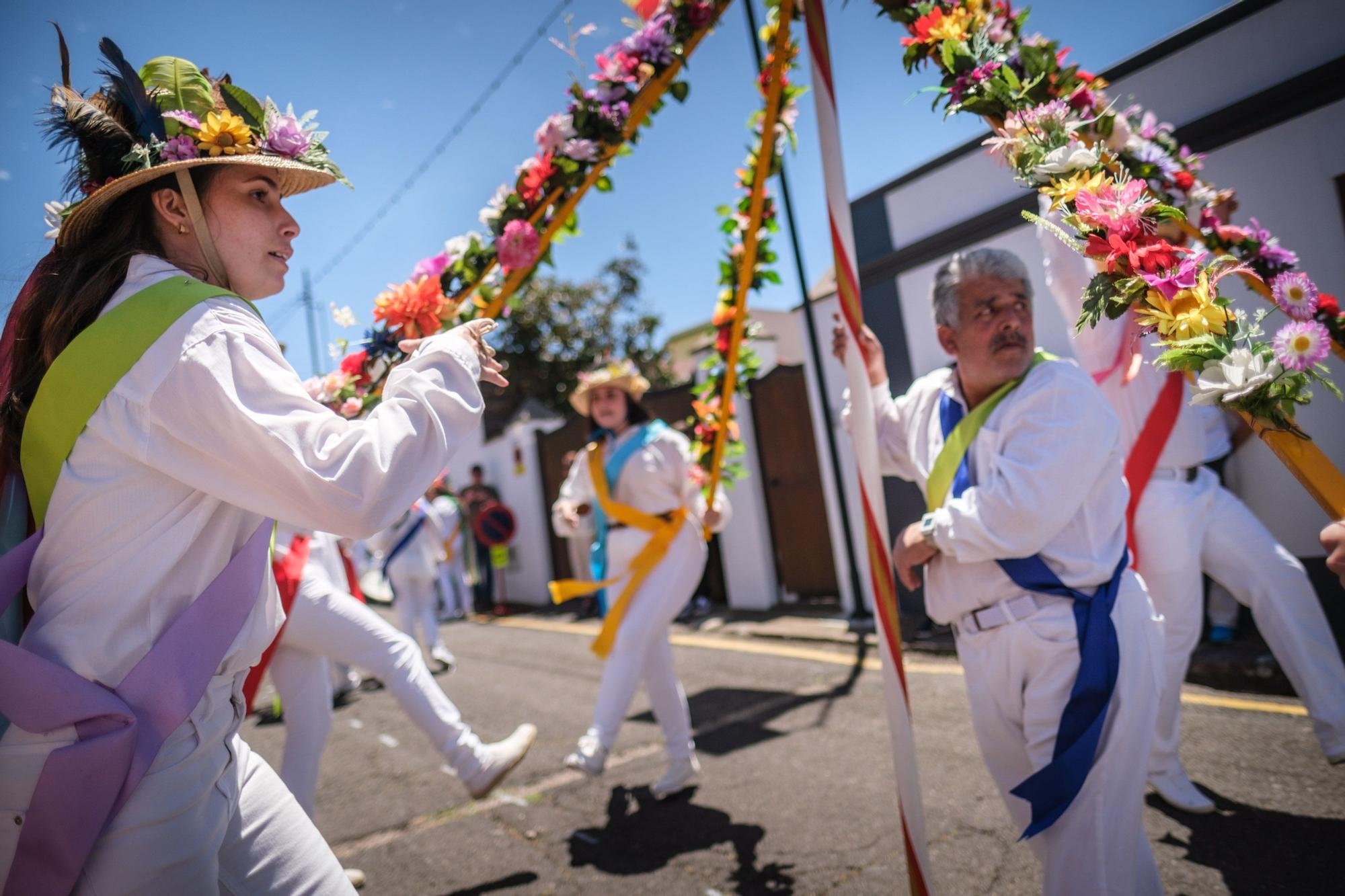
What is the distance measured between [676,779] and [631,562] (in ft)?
3.67

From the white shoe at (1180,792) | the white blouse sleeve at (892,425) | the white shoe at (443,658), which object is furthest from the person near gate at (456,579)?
the white shoe at (1180,792)

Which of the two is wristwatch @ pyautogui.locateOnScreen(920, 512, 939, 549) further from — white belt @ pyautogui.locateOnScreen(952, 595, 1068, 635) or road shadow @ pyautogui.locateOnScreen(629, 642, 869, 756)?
road shadow @ pyautogui.locateOnScreen(629, 642, 869, 756)

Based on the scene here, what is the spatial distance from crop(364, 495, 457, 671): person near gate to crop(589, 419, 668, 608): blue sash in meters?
4.01

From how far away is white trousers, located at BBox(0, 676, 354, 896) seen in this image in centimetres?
128

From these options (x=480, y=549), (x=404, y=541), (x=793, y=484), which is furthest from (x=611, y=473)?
(x=480, y=549)

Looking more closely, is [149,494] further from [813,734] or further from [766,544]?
[766,544]

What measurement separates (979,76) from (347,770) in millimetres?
5101

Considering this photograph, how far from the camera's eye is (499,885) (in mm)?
3203

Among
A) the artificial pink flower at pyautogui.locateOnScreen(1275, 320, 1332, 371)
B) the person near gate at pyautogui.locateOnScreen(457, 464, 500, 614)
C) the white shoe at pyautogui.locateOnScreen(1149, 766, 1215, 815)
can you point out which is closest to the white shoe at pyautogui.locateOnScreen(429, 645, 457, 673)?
the person near gate at pyautogui.locateOnScreen(457, 464, 500, 614)

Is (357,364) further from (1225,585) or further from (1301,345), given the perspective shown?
(1225,585)

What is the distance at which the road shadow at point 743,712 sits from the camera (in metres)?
4.73

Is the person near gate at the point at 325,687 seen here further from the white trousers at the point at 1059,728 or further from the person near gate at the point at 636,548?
the white trousers at the point at 1059,728

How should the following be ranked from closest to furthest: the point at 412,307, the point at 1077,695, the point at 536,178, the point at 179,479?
the point at 179,479 < the point at 1077,695 < the point at 412,307 < the point at 536,178

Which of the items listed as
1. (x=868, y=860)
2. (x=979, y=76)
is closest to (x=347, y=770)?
(x=868, y=860)
